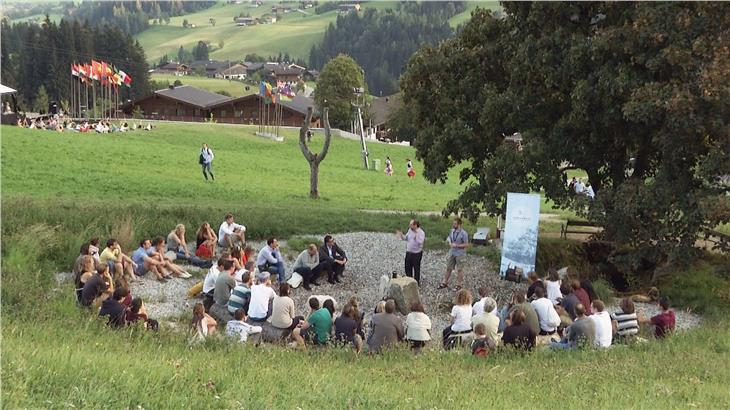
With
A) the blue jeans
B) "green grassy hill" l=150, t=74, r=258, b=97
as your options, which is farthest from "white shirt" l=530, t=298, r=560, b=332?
"green grassy hill" l=150, t=74, r=258, b=97

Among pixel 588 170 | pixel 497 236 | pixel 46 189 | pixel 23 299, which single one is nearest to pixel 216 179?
pixel 46 189

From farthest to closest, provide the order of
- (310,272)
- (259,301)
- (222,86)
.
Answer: (222,86)
(310,272)
(259,301)

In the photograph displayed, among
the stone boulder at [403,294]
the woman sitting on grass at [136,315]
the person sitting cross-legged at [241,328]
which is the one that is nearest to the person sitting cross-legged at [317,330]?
the person sitting cross-legged at [241,328]

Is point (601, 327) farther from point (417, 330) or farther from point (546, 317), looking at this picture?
point (417, 330)

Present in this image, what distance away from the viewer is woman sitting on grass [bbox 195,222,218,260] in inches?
807

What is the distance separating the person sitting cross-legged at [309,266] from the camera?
1952cm

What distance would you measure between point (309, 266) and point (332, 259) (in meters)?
Answer: 0.70

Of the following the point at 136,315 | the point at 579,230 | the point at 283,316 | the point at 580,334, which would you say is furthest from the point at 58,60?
the point at 580,334

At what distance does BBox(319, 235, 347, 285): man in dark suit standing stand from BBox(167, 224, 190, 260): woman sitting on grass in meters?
3.66

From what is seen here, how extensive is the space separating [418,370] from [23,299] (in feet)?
27.1

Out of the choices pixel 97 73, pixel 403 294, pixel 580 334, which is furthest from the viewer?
pixel 97 73

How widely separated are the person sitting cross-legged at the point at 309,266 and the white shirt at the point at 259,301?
15.8 ft

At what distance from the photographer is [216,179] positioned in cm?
3884

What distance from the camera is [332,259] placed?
1997 cm
